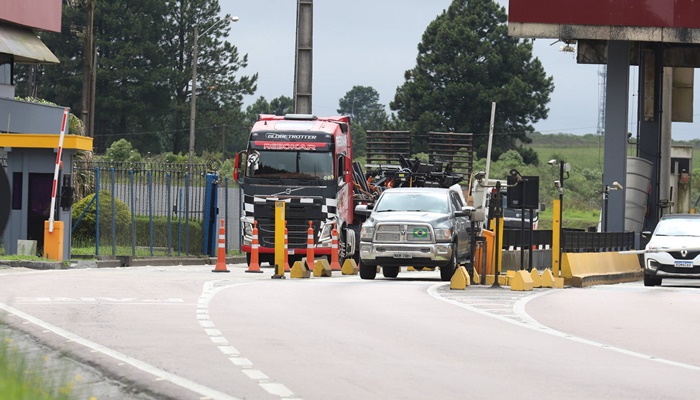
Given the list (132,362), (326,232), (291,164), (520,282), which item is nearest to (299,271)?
(520,282)

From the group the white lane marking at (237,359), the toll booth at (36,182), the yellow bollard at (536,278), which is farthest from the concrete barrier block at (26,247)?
the white lane marking at (237,359)

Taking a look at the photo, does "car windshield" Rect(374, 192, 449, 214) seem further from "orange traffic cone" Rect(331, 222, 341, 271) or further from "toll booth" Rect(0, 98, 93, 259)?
"toll booth" Rect(0, 98, 93, 259)

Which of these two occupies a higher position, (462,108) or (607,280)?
(462,108)

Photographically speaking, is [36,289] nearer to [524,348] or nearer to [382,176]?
[524,348]

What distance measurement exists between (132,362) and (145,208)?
Answer: 1237 inches

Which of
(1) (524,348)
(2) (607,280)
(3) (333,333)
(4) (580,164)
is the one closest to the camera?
(1) (524,348)

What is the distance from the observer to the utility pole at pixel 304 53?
136ft

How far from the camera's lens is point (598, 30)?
44.8 meters

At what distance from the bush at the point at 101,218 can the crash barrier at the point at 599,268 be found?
14013 mm

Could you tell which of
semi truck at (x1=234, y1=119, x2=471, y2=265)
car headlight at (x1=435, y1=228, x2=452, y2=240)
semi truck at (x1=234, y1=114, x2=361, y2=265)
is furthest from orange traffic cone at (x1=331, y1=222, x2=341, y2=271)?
car headlight at (x1=435, y1=228, x2=452, y2=240)

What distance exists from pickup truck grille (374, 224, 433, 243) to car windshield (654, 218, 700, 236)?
7102mm

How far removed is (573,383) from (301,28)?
3117 cm

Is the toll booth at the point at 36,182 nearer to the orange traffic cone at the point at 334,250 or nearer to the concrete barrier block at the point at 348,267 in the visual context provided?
the orange traffic cone at the point at 334,250

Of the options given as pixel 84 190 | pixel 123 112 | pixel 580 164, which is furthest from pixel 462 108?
pixel 84 190
